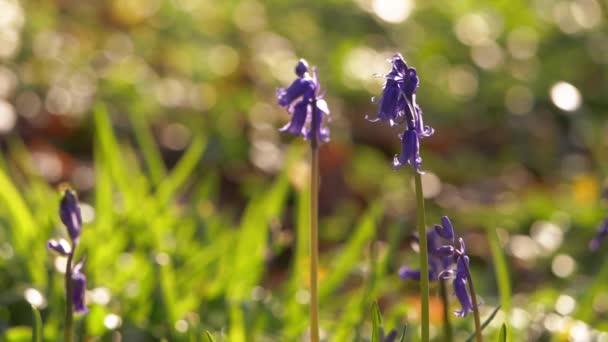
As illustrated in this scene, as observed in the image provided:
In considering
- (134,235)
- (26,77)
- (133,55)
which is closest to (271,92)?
(133,55)

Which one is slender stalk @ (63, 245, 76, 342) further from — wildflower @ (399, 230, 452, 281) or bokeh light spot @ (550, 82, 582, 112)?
bokeh light spot @ (550, 82, 582, 112)

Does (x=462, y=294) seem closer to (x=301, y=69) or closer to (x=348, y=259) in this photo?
(x=301, y=69)

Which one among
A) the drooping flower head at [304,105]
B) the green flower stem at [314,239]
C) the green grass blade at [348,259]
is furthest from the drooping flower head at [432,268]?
the green grass blade at [348,259]

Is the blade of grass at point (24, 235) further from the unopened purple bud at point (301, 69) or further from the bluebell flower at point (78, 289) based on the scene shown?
the unopened purple bud at point (301, 69)

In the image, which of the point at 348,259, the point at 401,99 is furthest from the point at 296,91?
the point at 348,259

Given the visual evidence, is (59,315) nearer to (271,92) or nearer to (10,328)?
(10,328)

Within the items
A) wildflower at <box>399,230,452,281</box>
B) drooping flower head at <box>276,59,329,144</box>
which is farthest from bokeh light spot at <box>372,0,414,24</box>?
drooping flower head at <box>276,59,329,144</box>
